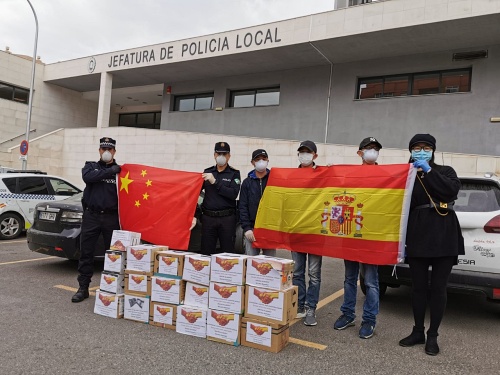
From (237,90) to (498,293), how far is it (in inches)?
676

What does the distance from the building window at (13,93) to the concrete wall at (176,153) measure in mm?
4183

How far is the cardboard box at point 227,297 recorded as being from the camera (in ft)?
12.7

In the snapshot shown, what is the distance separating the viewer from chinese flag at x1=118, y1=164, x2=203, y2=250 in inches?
204

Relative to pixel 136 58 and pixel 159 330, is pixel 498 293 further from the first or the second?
pixel 136 58

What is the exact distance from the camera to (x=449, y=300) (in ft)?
19.1

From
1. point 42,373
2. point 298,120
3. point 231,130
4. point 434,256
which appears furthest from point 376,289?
point 231,130

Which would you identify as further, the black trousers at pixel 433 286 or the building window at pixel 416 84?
the building window at pixel 416 84

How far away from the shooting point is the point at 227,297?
3920 mm

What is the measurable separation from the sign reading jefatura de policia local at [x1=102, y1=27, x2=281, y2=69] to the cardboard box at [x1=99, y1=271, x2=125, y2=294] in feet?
43.2

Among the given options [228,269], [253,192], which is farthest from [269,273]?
[253,192]

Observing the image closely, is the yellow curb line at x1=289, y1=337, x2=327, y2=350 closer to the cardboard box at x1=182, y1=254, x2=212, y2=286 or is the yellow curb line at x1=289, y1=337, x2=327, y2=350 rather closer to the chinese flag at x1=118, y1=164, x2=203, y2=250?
the cardboard box at x1=182, y1=254, x2=212, y2=286

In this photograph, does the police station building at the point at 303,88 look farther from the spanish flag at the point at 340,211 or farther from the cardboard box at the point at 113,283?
the cardboard box at the point at 113,283

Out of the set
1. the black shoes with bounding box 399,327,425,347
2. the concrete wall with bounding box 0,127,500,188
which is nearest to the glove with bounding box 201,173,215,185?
the black shoes with bounding box 399,327,425,347

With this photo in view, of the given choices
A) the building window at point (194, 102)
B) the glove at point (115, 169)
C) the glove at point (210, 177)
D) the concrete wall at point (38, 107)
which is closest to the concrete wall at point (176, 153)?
the concrete wall at point (38, 107)
